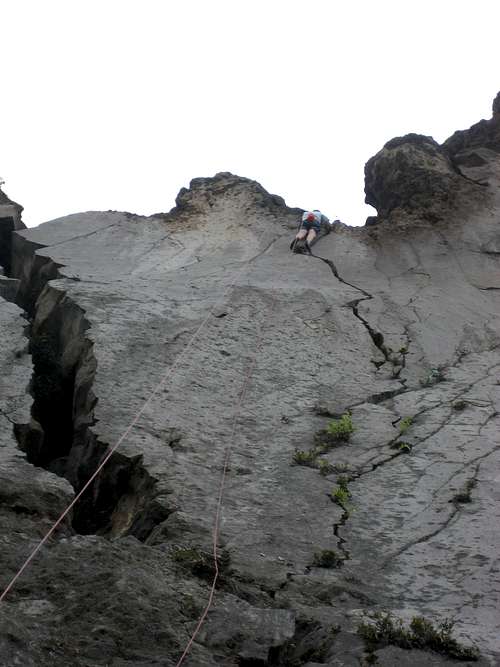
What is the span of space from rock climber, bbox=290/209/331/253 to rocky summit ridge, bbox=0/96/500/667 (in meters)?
0.19

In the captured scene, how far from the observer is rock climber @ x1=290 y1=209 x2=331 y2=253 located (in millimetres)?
10781

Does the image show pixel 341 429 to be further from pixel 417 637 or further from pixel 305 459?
pixel 417 637

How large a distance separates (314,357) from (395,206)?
4.99 metres

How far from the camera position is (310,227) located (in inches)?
437

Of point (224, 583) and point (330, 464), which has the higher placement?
point (330, 464)

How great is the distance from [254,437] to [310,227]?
5.46m

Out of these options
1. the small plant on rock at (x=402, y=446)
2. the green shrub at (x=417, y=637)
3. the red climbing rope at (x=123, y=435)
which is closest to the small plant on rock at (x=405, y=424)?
the small plant on rock at (x=402, y=446)

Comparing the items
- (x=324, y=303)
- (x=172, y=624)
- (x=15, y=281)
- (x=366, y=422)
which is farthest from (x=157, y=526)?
(x=15, y=281)

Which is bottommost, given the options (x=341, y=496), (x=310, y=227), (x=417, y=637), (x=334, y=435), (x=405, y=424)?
(x=417, y=637)

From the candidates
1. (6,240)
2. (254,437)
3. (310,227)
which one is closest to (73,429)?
(254,437)

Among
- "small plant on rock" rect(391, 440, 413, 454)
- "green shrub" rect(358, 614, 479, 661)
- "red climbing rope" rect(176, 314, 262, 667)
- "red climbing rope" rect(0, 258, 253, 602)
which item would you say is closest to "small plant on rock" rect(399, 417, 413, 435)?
"small plant on rock" rect(391, 440, 413, 454)

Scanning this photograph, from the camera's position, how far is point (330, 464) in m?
5.85

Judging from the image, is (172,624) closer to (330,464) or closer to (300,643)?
(300,643)

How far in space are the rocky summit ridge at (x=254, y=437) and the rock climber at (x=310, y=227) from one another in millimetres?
190
